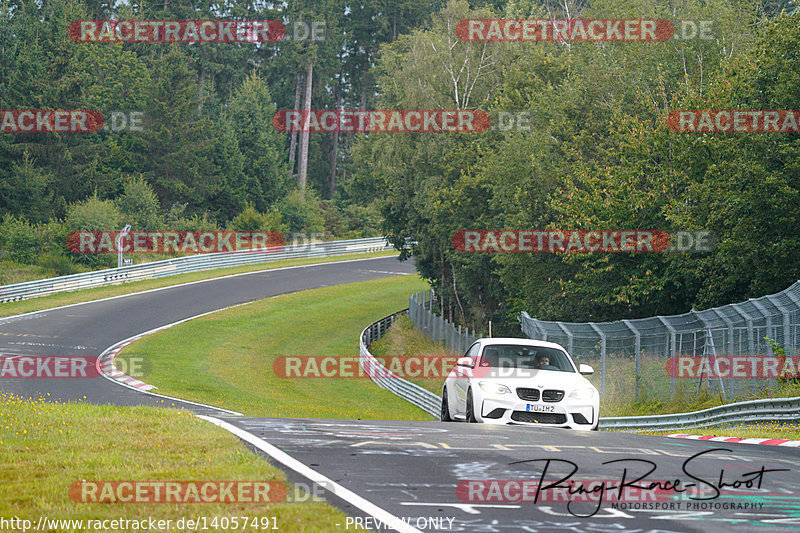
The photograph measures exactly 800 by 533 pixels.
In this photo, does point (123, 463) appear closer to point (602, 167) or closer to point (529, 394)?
point (529, 394)

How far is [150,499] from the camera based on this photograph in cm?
693

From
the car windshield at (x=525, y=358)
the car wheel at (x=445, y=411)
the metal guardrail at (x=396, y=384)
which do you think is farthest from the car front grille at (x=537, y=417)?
the metal guardrail at (x=396, y=384)

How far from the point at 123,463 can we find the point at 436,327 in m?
38.9

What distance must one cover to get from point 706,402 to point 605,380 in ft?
11.6

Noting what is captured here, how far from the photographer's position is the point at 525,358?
14742mm

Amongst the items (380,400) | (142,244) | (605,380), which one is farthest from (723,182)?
(142,244)

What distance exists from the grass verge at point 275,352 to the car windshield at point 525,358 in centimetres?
995

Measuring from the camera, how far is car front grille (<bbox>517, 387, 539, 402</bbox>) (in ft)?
44.8

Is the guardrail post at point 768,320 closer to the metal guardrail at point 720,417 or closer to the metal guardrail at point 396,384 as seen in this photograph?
the metal guardrail at point 720,417

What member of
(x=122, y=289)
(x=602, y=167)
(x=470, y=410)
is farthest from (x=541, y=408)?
(x=122, y=289)

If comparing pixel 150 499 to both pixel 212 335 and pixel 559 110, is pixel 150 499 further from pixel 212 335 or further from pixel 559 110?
pixel 212 335

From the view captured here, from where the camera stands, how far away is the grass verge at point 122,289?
46469 mm

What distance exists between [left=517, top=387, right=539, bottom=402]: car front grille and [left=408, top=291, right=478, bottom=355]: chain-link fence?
24355mm

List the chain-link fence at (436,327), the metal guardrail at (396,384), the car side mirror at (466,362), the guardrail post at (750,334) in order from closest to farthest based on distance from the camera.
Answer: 1. the car side mirror at (466,362)
2. the guardrail post at (750,334)
3. the metal guardrail at (396,384)
4. the chain-link fence at (436,327)
